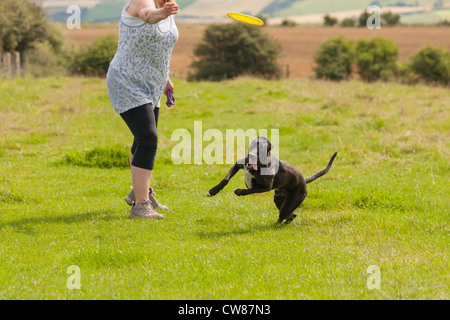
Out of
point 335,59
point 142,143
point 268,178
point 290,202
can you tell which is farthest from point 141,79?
point 335,59

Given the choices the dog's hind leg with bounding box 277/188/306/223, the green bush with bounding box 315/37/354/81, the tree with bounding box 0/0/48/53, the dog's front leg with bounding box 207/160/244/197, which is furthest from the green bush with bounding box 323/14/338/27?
the dog's front leg with bounding box 207/160/244/197

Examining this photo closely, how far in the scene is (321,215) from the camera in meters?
6.65

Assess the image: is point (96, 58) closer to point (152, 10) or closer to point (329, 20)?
point (152, 10)

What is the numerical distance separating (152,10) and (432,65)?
35.7 meters

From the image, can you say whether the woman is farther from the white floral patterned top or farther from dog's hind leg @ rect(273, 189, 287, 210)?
dog's hind leg @ rect(273, 189, 287, 210)

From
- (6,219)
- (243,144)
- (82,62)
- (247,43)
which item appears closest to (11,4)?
(82,62)

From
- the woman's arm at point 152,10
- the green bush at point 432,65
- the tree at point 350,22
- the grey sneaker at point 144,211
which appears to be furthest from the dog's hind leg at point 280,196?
the tree at point 350,22

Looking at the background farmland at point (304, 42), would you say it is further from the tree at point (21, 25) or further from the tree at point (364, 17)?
the tree at point (21, 25)

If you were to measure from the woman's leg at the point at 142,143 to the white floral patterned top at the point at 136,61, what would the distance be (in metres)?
0.10

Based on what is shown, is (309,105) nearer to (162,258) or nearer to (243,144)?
(243,144)

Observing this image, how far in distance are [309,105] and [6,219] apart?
13.2 m

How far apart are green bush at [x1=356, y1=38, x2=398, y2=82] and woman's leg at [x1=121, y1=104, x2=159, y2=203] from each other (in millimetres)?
35341

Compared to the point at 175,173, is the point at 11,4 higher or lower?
higher

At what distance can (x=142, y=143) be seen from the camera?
6.28 meters
